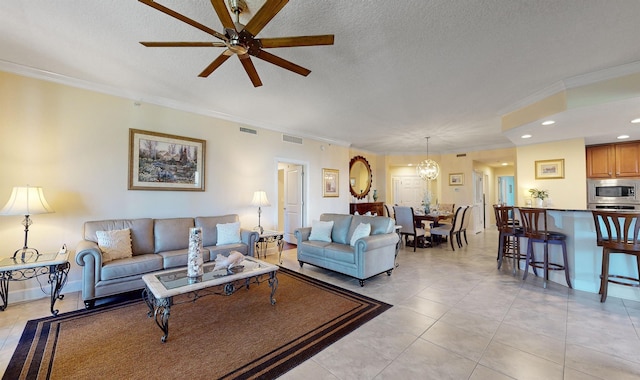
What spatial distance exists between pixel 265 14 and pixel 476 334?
125 inches

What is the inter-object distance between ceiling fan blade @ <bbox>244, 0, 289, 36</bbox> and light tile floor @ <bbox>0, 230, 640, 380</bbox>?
8.33 feet

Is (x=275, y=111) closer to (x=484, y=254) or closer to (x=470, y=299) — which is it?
(x=470, y=299)

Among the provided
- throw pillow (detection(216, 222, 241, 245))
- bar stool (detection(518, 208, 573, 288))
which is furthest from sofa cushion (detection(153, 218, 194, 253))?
bar stool (detection(518, 208, 573, 288))

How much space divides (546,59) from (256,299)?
4384 millimetres

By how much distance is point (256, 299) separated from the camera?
10.0ft

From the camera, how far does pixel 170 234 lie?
378cm

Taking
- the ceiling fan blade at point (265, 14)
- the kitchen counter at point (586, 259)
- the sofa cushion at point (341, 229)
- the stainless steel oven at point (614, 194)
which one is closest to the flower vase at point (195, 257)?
the ceiling fan blade at point (265, 14)

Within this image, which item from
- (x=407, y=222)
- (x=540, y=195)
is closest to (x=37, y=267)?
(x=407, y=222)

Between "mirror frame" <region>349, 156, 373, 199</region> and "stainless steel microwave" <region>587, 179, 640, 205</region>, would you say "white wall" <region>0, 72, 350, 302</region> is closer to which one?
"mirror frame" <region>349, 156, 373, 199</region>

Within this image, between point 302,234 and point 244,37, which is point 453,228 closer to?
point 302,234

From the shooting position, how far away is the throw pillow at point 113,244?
311cm

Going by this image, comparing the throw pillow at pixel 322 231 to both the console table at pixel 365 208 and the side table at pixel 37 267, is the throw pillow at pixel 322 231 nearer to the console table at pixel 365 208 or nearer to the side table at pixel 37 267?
the side table at pixel 37 267

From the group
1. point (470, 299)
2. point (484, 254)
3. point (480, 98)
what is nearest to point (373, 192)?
point (484, 254)

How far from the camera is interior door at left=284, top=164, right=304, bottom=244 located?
20.9 feet
